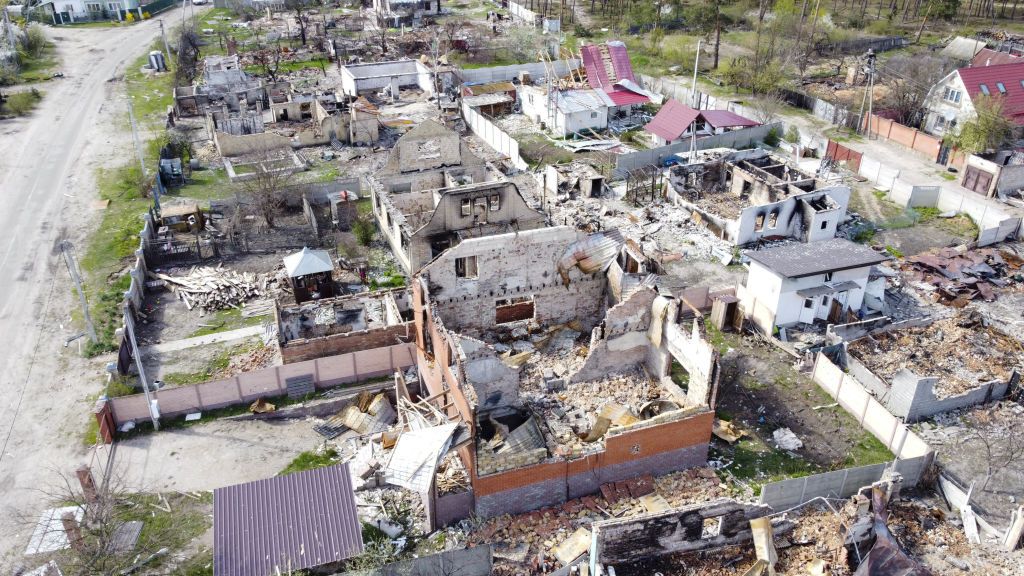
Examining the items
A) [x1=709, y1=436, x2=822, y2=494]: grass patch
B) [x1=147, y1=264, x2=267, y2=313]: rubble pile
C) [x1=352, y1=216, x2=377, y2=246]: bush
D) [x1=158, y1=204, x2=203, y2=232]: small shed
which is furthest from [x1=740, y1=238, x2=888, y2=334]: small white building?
[x1=158, y1=204, x2=203, y2=232]: small shed

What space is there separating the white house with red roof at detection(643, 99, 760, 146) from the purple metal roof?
117ft

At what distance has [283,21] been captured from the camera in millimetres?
90812

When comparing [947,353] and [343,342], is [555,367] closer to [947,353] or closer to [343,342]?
[343,342]

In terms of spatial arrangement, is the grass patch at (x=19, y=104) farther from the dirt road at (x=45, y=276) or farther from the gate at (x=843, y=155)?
A: the gate at (x=843, y=155)

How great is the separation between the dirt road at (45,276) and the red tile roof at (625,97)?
1394 inches

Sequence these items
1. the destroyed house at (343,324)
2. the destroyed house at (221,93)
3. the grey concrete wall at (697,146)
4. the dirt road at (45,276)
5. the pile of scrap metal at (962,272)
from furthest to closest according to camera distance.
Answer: the destroyed house at (221,93)
the grey concrete wall at (697,146)
the pile of scrap metal at (962,272)
the destroyed house at (343,324)
the dirt road at (45,276)

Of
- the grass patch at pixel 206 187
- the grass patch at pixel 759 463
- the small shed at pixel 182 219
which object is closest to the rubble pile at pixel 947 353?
the grass patch at pixel 759 463

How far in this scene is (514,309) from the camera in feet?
97.1

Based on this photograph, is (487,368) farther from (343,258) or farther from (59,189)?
(59,189)

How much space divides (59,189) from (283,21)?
5303 centimetres

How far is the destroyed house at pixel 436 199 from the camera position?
105 ft

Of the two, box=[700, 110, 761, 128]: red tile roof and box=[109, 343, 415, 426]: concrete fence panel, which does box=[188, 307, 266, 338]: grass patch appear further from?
box=[700, 110, 761, 128]: red tile roof

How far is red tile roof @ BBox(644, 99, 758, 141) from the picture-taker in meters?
48.9

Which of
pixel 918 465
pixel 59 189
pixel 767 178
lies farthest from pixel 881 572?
pixel 59 189
